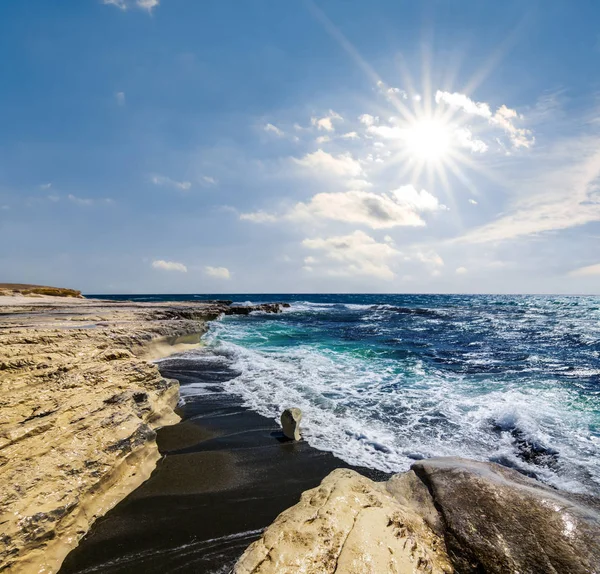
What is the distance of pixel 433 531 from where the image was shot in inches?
128

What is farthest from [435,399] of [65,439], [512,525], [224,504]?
[65,439]

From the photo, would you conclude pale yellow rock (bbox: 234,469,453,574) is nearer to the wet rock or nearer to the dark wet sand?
the wet rock

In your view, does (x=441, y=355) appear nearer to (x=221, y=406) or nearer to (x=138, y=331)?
(x=221, y=406)

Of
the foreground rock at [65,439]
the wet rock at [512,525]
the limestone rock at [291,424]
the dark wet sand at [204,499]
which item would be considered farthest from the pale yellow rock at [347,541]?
the limestone rock at [291,424]

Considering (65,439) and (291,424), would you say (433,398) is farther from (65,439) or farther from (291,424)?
(65,439)

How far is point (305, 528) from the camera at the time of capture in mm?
2941

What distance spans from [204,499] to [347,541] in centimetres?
234

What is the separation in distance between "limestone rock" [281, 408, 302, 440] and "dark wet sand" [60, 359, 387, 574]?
0.19 m

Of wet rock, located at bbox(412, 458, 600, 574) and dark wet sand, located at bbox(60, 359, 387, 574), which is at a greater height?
wet rock, located at bbox(412, 458, 600, 574)

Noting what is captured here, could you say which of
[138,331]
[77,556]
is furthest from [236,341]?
[77,556]

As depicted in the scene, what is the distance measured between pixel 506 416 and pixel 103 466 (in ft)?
27.5

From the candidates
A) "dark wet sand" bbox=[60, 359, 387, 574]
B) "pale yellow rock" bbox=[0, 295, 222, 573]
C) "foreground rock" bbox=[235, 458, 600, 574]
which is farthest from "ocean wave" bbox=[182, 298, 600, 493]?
"pale yellow rock" bbox=[0, 295, 222, 573]

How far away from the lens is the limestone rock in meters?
6.14

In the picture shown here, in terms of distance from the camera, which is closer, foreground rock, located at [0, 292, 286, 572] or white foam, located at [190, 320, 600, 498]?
foreground rock, located at [0, 292, 286, 572]
